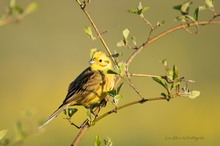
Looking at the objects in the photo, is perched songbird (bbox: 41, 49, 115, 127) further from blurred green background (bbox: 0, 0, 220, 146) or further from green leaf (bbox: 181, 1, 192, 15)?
blurred green background (bbox: 0, 0, 220, 146)

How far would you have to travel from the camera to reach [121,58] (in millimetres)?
10469

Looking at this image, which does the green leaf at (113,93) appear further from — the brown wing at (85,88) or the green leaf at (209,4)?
the brown wing at (85,88)

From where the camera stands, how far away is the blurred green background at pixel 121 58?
9.25 meters

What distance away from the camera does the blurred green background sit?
9250 mm

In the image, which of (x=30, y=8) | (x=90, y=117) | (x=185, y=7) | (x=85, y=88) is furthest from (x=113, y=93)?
(x=85, y=88)

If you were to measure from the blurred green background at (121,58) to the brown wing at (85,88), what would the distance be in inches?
86.7

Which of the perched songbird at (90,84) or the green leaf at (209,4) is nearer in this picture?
the green leaf at (209,4)

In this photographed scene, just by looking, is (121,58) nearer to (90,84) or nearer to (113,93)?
(90,84)

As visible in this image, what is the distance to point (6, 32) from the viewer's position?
50.5 feet

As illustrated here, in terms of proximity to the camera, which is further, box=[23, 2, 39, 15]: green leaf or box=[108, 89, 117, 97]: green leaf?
box=[108, 89, 117, 97]: green leaf

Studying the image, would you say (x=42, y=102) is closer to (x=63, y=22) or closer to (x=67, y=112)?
(x=63, y=22)

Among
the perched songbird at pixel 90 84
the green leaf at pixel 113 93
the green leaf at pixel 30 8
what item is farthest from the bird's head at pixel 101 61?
the green leaf at pixel 30 8

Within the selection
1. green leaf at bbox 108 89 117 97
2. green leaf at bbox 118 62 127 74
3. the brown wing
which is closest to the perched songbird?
the brown wing

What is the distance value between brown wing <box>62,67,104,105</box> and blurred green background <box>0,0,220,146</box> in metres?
2.20
